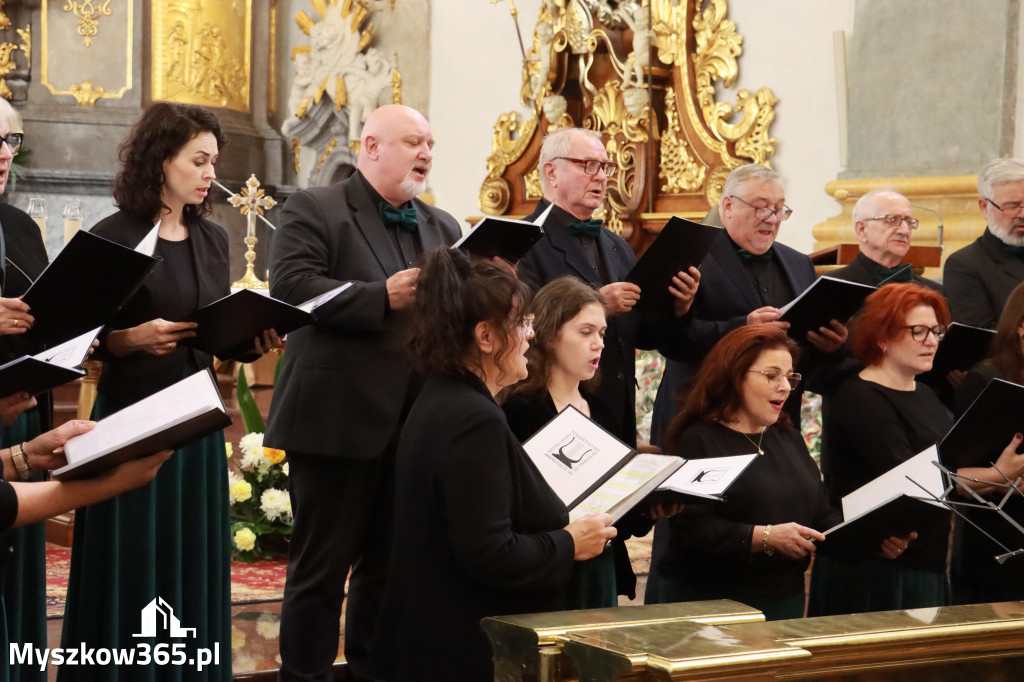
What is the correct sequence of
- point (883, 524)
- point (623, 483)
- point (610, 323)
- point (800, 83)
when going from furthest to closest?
point (800, 83) → point (610, 323) → point (883, 524) → point (623, 483)

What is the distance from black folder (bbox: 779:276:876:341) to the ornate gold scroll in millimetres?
8511

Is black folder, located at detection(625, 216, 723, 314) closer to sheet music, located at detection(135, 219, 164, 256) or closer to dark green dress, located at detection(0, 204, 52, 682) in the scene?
sheet music, located at detection(135, 219, 164, 256)

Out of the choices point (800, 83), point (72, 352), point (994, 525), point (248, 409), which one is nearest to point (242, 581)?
point (248, 409)

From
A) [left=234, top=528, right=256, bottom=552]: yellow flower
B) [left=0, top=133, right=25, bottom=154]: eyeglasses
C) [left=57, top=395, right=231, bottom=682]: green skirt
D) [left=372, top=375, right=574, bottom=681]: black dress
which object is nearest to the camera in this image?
[left=372, top=375, right=574, bottom=681]: black dress

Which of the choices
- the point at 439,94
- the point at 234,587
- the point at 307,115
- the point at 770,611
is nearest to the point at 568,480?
the point at 770,611

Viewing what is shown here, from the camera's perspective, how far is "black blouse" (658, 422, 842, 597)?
3096 mm

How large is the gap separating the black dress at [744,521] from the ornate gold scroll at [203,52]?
29.3 ft

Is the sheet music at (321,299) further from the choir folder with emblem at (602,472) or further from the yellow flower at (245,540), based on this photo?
the yellow flower at (245,540)

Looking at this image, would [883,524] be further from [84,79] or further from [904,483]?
[84,79]

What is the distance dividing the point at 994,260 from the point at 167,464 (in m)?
2.83

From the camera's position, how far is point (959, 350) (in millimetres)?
3920

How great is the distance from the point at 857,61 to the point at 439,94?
4644 mm

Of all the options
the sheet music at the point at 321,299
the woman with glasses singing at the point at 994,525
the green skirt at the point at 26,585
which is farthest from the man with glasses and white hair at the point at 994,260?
the green skirt at the point at 26,585

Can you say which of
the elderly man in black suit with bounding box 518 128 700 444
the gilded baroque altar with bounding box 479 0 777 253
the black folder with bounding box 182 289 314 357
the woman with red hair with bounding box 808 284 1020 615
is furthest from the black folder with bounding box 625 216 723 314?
the gilded baroque altar with bounding box 479 0 777 253
